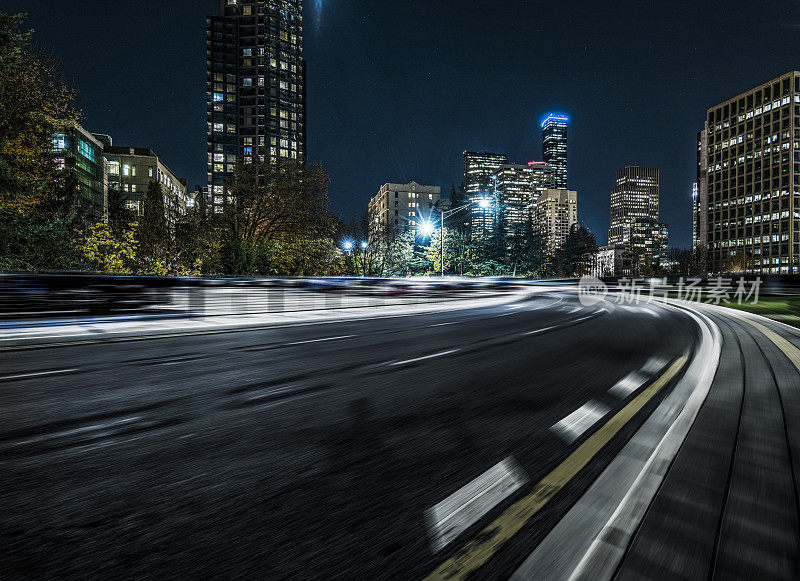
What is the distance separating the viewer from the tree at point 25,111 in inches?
987

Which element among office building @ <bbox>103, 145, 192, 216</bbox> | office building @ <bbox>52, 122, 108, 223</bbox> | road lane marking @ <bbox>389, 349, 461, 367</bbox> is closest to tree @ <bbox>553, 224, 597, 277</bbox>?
road lane marking @ <bbox>389, 349, 461, 367</bbox>

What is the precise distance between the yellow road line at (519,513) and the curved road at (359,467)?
0.01 meters

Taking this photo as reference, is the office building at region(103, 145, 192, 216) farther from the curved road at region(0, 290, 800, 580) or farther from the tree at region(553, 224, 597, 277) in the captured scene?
the curved road at region(0, 290, 800, 580)

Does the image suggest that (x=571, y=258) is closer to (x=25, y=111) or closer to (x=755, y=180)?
(x=25, y=111)

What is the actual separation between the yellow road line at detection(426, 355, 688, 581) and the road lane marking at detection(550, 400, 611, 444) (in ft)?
0.34

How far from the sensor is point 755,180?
151500 mm

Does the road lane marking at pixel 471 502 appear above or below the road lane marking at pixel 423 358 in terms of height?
above

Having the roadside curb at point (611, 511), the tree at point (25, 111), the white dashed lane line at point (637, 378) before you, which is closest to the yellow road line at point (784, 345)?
the white dashed lane line at point (637, 378)

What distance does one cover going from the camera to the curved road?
1.58 metres

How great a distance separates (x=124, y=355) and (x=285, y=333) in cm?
314

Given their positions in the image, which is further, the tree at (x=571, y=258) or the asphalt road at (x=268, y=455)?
the tree at (x=571, y=258)

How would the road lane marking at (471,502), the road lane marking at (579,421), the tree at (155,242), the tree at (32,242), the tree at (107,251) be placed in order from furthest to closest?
1. the tree at (155,242)
2. the tree at (107,251)
3. the tree at (32,242)
4. the road lane marking at (579,421)
5. the road lane marking at (471,502)

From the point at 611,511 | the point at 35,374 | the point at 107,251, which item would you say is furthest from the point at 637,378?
the point at 107,251

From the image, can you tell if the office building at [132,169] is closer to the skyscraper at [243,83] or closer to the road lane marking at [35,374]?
the skyscraper at [243,83]
